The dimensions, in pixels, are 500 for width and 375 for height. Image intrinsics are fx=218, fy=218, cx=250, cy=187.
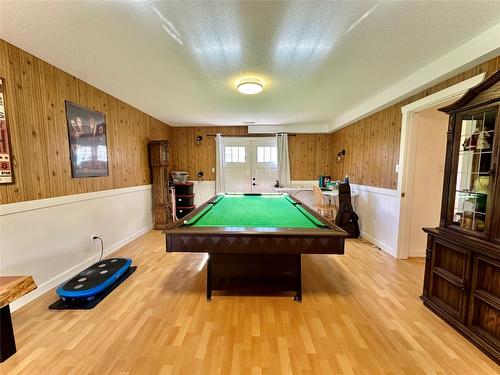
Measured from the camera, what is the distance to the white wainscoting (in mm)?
1984

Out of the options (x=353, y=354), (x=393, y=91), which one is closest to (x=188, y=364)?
(x=353, y=354)

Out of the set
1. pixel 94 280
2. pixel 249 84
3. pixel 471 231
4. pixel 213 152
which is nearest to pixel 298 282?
pixel 471 231

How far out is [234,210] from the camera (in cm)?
276

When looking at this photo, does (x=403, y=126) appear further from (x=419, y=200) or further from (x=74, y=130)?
(x=74, y=130)

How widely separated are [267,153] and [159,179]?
2.81 m

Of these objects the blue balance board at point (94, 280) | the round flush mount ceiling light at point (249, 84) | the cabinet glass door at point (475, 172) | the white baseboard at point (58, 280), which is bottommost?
the white baseboard at point (58, 280)

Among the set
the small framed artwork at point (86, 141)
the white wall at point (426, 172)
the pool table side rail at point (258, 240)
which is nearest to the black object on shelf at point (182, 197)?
the small framed artwork at point (86, 141)

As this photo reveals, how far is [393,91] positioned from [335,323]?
9.83 feet

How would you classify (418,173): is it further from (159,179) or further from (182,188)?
(159,179)

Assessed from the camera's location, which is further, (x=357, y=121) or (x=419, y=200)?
(x=357, y=121)

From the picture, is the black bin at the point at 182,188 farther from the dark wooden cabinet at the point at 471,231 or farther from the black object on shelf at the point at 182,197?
the dark wooden cabinet at the point at 471,231

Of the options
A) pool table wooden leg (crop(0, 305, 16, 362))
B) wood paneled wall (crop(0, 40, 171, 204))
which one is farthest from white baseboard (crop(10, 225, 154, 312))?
wood paneled wall (crop(0, 40, 171, 204))

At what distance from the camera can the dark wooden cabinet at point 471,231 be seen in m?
1.53

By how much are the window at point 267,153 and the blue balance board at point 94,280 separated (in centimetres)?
409
